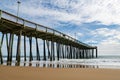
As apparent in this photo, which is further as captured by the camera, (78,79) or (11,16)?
(11,16)

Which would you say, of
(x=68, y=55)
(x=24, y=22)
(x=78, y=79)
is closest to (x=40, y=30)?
(x=24, y=22)

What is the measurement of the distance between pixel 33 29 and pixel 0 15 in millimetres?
6022

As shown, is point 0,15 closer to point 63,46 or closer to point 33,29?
point 33,29

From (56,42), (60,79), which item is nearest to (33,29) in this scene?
(56,42)

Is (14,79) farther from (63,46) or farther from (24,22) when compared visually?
(63,46)

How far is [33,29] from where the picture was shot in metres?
21.3

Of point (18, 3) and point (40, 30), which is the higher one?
point (18, 3)

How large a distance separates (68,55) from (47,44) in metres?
14.1

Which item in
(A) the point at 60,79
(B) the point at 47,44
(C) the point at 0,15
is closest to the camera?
(A) the point at 60,79

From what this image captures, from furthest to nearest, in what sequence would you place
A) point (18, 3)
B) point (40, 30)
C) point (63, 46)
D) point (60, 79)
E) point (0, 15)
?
point (63, 46) → point (18, 3) → point (40, 30) → point (0, 15) → point (60, 79)

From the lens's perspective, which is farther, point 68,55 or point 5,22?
point 68,55

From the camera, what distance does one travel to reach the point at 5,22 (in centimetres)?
1705

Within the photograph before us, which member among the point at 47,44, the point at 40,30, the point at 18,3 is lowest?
the point at 47,44

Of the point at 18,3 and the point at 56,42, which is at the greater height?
the point at 18,3
